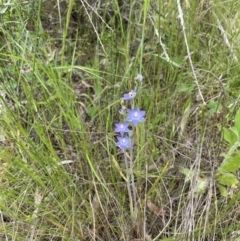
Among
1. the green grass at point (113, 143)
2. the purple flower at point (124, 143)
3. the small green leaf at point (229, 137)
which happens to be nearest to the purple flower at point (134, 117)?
the purple flower at point (124, 143)

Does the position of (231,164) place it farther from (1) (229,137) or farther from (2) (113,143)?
(2) (113,143)

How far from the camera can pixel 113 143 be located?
1278 millimetres

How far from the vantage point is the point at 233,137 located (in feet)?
3.89

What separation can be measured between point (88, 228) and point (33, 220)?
133 mm

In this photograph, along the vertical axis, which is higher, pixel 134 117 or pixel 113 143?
pixel 134 117

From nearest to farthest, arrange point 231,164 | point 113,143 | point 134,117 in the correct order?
point 134,117 < point 231,164 < point 113,143

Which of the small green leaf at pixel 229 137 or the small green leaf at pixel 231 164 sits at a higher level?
the small green leaf at pixel 229 137

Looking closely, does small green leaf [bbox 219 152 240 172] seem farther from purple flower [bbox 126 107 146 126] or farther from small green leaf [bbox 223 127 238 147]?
purple flower [bbox 126 107 146 126]

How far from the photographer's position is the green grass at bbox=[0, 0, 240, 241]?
1.18m

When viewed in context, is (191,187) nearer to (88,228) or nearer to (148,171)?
(148,171)

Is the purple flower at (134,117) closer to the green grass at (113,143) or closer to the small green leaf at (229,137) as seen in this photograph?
the green grass at (113,143)

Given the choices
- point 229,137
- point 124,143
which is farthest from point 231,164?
point 124,143

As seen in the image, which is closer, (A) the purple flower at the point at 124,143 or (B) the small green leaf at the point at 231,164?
(A) the purple flower at the point at 124,143

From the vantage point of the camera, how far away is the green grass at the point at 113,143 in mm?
1181
